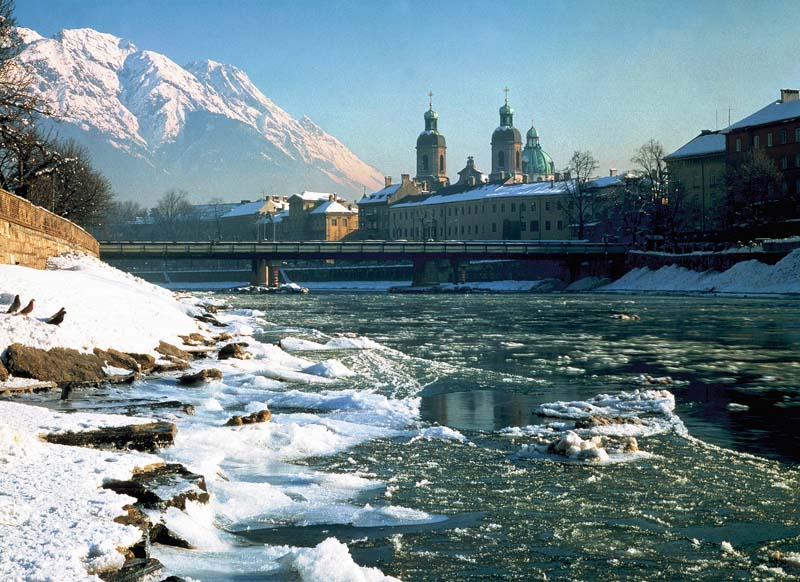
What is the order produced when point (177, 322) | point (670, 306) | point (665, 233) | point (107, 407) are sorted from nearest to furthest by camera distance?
1. point (107, 407)
2. point (177, 322)
3. point (670, 306)
4. point (665, 233)

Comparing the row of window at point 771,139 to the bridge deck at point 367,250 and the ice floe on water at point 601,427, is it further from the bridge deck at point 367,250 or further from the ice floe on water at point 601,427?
the ice floe on water at point 601,427

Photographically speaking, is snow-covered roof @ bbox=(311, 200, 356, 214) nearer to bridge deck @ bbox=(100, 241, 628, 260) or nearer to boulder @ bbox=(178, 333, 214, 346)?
bridge deck @ bbox=(100, 241, 628, 260)

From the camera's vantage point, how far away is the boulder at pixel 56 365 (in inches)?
646

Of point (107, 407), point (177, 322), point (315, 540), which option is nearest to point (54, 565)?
point (315, 540)

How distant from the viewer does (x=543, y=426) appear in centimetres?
1456

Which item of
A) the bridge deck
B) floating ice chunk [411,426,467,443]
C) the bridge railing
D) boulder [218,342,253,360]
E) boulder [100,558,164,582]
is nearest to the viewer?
boulder [100,558,164,582]

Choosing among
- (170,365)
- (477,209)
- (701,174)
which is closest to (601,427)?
(170,365)

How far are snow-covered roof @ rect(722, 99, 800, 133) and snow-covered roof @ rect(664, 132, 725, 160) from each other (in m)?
6.03

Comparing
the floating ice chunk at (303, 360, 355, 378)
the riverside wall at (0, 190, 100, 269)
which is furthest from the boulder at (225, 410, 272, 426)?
the riverside wall at (0, 190, 100, 269)

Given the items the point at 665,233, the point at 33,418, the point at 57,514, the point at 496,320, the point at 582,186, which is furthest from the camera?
the point at 582,186

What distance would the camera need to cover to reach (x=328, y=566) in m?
7.34

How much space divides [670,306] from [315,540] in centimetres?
5142

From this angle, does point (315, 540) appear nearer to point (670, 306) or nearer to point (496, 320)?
point (496, 320)

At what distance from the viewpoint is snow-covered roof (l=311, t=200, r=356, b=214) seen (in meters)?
192
